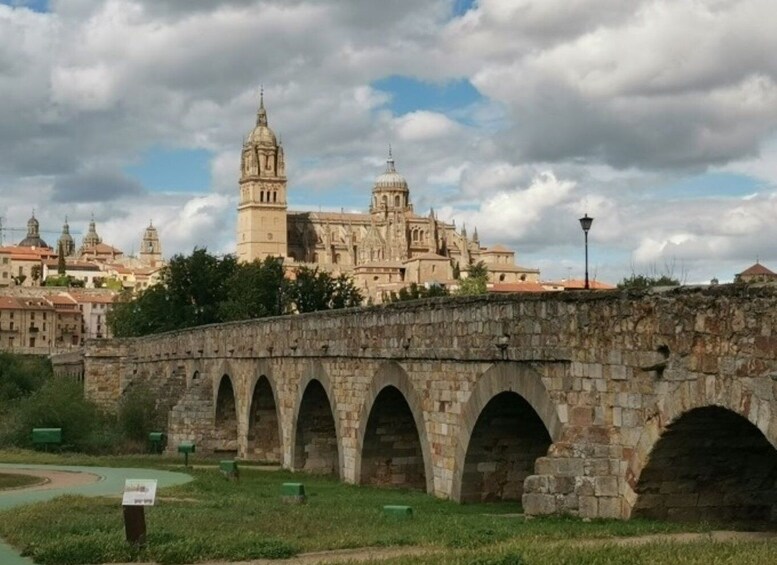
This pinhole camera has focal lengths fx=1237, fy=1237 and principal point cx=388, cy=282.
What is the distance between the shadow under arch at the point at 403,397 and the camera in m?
19.4

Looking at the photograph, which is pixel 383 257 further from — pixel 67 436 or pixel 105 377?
pixel 67 436

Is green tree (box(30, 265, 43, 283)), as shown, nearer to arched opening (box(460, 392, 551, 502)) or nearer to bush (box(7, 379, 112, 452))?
bush (box(7, 379, 112, 452))

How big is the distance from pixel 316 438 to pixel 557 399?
13.7 metres

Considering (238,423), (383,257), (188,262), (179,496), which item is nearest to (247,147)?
(383,257)

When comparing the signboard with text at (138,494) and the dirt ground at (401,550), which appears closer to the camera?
the dirt ground at (401,550)

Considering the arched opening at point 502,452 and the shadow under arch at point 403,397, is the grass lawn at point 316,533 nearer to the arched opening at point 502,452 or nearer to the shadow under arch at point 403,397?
the arched opening at point 502,452

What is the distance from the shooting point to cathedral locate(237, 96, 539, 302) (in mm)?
161625

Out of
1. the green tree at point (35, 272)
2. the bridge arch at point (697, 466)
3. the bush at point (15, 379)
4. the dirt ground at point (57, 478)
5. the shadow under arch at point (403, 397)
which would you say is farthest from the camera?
the green tree at point (35, 272)

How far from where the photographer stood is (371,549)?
12.3 meters

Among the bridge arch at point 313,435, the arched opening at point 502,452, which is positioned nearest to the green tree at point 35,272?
the bridge arch at point 313,435

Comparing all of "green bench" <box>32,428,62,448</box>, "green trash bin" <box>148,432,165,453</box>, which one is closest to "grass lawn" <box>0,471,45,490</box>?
"green bench" <box>32,428,62,448</box>

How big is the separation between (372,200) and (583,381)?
7068 inches

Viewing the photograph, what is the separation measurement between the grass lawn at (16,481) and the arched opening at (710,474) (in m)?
11.2

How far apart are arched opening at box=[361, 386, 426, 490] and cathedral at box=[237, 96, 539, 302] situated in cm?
12922
